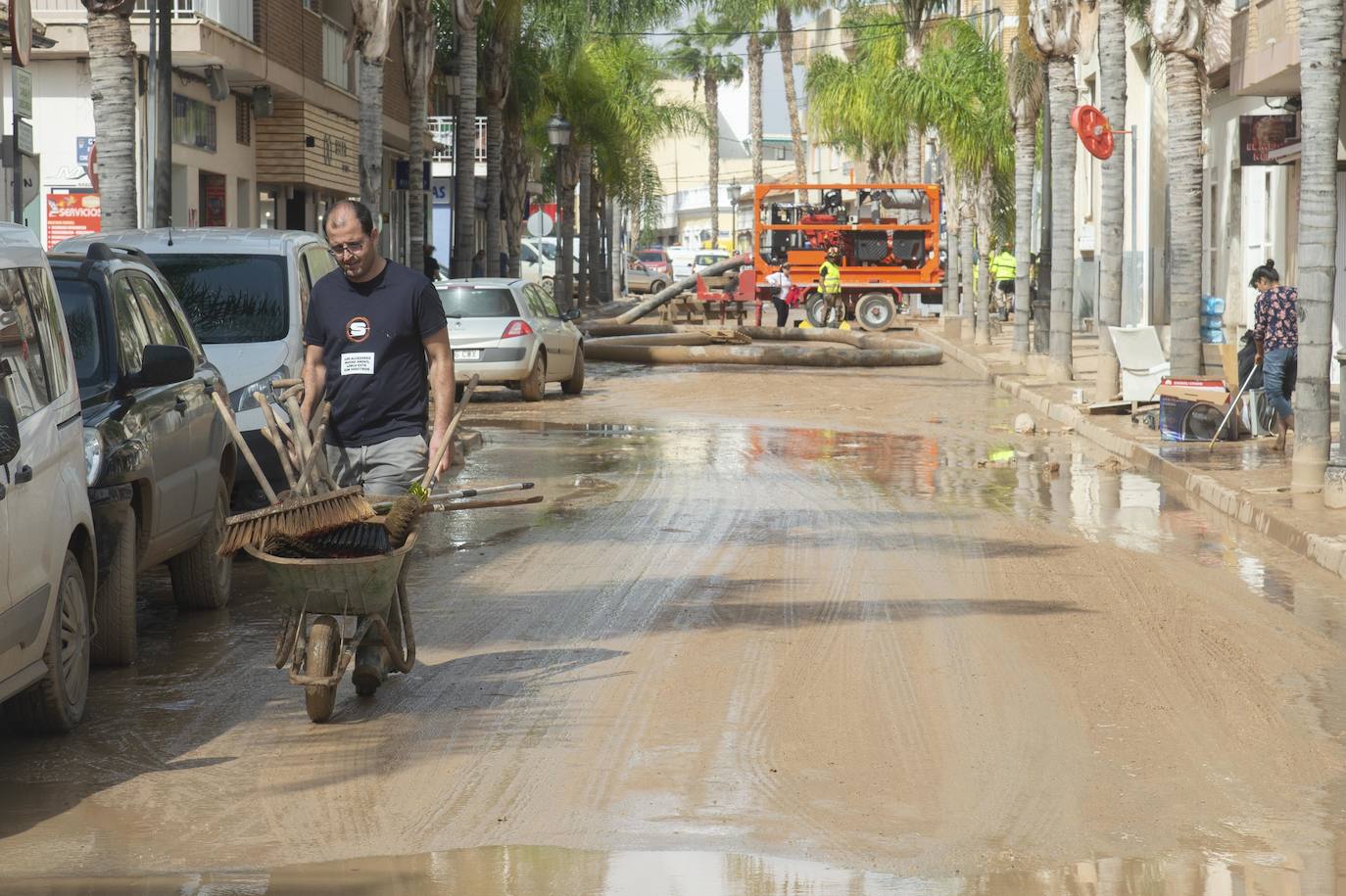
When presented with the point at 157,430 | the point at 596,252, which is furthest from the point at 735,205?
the point at 157,430

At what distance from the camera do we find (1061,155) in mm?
26750

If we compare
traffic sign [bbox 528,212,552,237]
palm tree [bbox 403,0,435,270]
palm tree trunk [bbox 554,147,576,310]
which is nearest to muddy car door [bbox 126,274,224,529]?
palm tree [bbox 403,0,435,270]

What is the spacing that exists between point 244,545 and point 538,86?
43617mm

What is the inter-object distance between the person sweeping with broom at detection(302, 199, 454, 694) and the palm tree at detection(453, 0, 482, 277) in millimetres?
25111

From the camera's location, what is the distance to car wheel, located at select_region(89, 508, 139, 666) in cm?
802

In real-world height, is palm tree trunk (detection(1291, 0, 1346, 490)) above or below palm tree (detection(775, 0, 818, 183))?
below

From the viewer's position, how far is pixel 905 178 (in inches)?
2366

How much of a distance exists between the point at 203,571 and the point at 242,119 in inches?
1035

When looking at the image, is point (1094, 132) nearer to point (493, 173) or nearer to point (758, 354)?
point (758, 354)

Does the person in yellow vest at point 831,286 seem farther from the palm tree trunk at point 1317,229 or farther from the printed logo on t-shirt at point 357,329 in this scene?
the printed logo on t-shirt at point 357,329

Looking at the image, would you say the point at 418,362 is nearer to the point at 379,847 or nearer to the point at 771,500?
the point at 379,847

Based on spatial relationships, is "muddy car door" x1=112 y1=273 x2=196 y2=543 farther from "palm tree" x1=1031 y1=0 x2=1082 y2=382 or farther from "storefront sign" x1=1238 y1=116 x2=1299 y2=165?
"storefront sign" x1=1238 y1=116 x2=1299 y2=165

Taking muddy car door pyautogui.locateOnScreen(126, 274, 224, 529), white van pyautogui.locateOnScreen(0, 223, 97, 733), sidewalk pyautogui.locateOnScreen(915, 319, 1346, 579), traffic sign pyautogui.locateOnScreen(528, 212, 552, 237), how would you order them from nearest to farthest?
white van pyautogui.locateOnScreen(0, 223, 97, 733)
muddy car door pyautogui.locateOnScreen(126, 274, 224, 529)
sidewalk pyautogui.locateOnScreen(915, 319, 1346, 579)
traffic sign pyautogui.locateOnScreen(528, 212, 552, 237)

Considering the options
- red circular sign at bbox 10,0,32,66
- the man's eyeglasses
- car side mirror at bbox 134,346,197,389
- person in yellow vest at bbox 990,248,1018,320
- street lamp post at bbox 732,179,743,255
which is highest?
street lamp post at bbox 732,179,743,255
